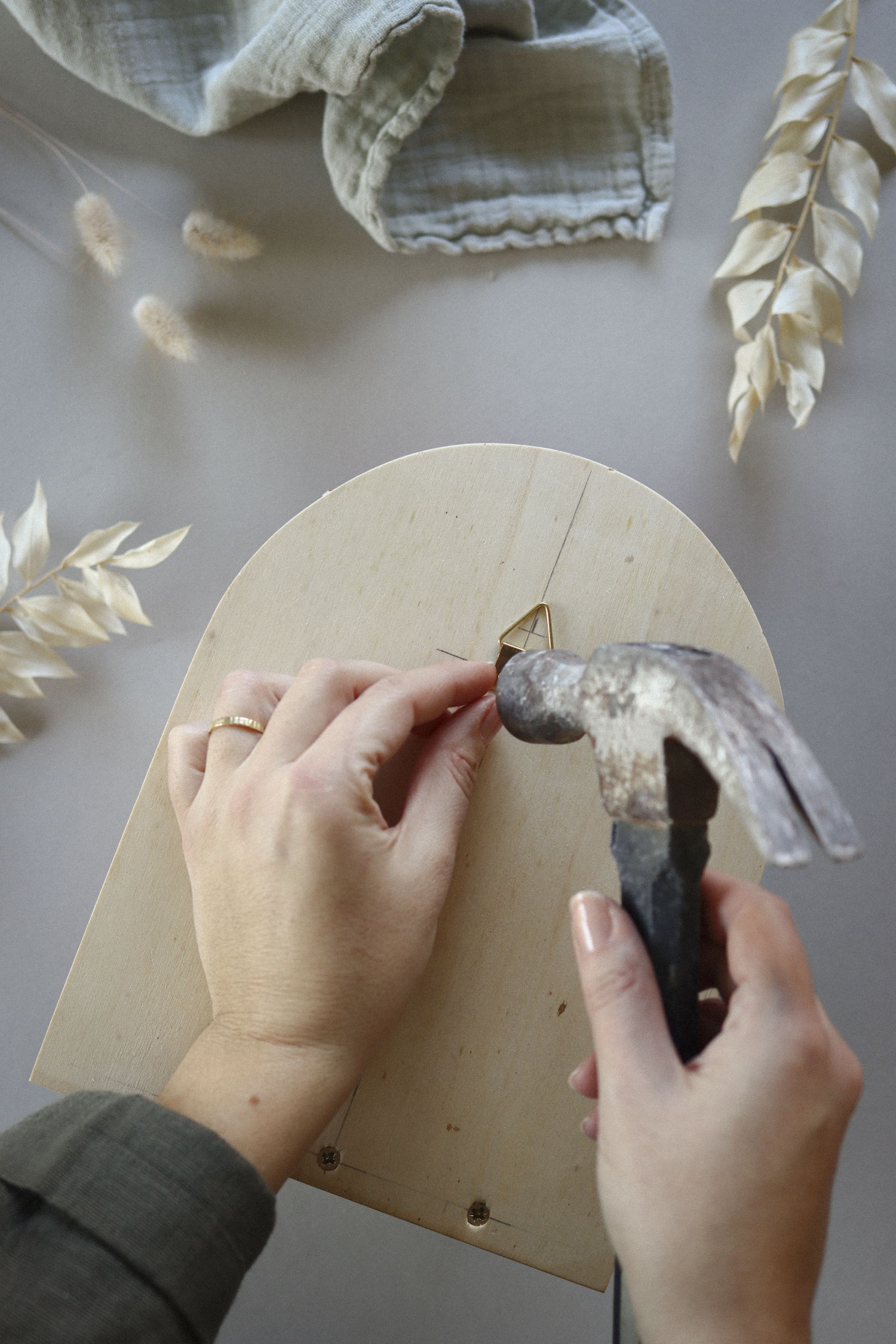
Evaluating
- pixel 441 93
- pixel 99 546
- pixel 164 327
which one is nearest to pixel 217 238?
pixel 164 327

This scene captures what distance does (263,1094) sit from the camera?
0.65 meters

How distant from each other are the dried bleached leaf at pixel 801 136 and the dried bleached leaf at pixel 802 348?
0.23 m

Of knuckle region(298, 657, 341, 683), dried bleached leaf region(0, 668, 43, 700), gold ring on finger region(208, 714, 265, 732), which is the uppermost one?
knuckle region(298, 657, 341, 683)

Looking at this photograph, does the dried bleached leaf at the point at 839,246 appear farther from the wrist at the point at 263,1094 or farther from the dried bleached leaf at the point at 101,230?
the wrist at the point at 263,1094

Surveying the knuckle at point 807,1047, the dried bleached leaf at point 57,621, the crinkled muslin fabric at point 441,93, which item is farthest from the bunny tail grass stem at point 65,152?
the knuckle at point 807,1047

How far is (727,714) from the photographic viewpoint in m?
0.48

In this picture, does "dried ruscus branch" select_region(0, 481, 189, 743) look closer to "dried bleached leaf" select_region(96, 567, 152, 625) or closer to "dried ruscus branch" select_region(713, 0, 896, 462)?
"dried bleached leaf" select_region(96, 567, 152, 625)

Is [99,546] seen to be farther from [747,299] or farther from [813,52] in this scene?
[813,52]

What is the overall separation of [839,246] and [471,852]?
92 centimetres

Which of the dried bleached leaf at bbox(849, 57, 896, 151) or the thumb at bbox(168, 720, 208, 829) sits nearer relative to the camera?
the thumb at bbox(168, 720, 208, 829)

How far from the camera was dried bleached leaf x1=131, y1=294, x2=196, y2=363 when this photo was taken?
45.4 inches

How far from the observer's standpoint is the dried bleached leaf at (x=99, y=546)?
42.2 inches

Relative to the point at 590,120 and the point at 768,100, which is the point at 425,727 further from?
the point at 768,100

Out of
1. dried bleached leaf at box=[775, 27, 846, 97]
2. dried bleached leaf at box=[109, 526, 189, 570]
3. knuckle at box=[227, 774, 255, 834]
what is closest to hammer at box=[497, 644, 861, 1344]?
knuckle at box=[227, 774, 255, 834]
